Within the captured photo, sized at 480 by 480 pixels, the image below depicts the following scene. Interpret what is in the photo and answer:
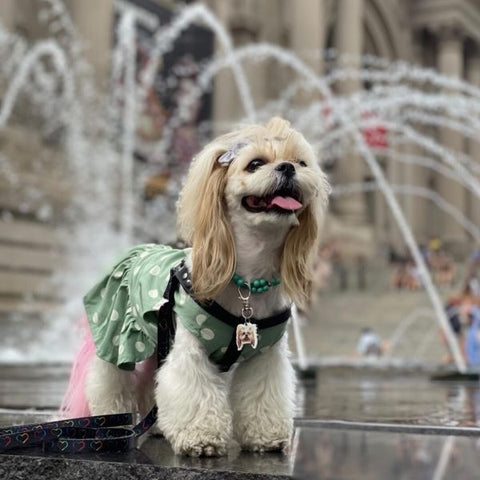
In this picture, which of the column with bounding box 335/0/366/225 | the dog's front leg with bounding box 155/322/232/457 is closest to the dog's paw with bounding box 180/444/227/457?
the dog's front leg with bounding box 155/322/232/457

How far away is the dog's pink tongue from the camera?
2549 mm

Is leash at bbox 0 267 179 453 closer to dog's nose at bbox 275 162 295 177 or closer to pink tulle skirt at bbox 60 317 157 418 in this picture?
pink tulle skirt at bbox 60 317 157 418

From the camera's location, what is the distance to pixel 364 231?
3325cm

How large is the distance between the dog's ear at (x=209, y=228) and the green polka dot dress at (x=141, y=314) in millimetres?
114

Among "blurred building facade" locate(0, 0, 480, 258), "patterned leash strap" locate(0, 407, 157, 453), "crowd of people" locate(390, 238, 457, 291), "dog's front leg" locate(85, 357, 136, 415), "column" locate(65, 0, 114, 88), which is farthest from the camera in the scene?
"crowd of people" locate(390, 238, 457, 291)

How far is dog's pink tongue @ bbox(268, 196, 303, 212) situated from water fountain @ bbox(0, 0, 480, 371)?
9998 mm

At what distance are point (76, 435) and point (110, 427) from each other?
0.13 meters

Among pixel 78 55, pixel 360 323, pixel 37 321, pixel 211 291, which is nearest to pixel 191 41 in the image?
pixel 78 55

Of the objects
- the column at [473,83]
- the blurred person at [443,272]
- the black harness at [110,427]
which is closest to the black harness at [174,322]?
the black harness at [110,427]

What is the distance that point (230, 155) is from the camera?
8.68 feet

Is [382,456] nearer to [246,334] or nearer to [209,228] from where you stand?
[246,334]

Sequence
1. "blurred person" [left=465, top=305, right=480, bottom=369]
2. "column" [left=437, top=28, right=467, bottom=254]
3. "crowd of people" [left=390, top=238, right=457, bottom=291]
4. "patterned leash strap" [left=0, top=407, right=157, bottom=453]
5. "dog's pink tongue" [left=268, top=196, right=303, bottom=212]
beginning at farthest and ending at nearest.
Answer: "column" [left=437, top=28, right=467, bottom=254] → "crowd of people" [left=390, top=238, right=457, bottom=291] → "blurred person" [left=465, top=305, right=480, bottom=369] → "patterned leash strap" [left=0, top=407, right=157, bottom=453] → "dog's pink tongue" [left=268, top=196, right=303, bottom=212]

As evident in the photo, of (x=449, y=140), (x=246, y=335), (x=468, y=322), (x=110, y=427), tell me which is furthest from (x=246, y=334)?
(x=449, y=140)

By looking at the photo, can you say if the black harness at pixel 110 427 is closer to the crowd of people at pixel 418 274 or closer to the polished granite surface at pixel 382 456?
the polished granite surface at pixel 382 456
